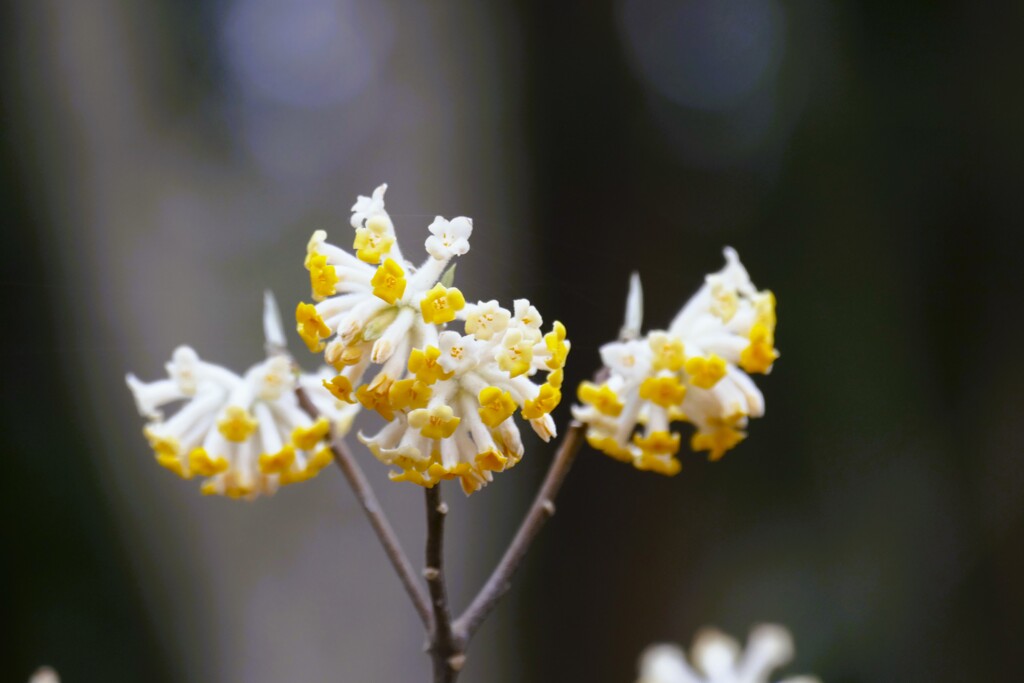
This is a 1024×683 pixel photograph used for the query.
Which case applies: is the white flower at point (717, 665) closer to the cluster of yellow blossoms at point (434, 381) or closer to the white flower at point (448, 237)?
the cluster of yellow blossoms at point (434, 381)

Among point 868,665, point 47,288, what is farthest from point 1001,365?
point 47,288

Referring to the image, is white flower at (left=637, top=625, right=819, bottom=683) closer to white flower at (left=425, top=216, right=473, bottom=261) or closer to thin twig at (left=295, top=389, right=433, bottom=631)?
thin twig at (left=295, top=389, right=433, bottom=631)

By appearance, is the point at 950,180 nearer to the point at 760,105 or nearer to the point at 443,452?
the point at 760,105

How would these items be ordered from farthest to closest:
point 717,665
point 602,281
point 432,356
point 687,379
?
point 602,281, point 717,665, point 687,379, point 432,356

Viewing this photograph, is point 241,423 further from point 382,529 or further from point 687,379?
point 687,379

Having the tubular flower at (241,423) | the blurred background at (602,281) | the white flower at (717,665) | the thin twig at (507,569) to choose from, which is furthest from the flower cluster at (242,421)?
the blurred background at (602,281)

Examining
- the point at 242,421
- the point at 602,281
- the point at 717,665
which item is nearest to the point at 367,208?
the point at 242,421

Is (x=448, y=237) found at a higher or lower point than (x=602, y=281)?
higher
